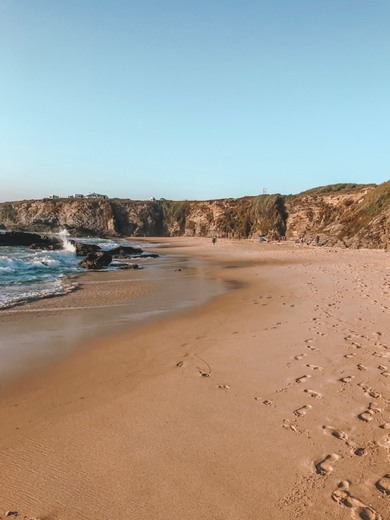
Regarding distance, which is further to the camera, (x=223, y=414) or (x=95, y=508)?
(x=223, y=414)

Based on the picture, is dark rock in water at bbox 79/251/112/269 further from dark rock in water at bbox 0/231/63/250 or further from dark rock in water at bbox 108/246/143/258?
dark rock in water at bbox 0/231/63/250

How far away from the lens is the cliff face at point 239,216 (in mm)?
42750

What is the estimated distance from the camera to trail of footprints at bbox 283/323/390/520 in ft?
11.1

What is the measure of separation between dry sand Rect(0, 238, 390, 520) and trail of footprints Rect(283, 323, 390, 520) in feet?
0.05

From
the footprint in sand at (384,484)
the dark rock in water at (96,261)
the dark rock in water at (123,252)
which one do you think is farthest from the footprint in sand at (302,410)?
the dark rock in water at (123,252)

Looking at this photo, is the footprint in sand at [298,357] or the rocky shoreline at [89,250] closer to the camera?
the footprint in sand at [298,357]

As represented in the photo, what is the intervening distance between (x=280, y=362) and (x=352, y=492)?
3.50 meters

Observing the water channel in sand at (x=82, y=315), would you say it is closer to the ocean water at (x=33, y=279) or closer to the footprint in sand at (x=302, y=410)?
the ocean water at (x=33, y=279)

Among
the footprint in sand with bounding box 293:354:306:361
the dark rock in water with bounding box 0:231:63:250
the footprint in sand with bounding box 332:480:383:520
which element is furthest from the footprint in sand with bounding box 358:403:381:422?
the dark rock in water with bounding box 0:231:63:250

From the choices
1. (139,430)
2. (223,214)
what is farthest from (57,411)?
(223,214)

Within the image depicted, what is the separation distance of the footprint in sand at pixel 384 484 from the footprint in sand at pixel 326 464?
1.43ft

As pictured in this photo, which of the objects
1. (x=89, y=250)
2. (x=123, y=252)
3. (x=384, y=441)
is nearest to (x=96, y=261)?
(x=89, y=250)

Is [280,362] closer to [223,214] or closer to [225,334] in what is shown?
[225,334]

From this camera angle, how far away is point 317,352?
7.47 meters
